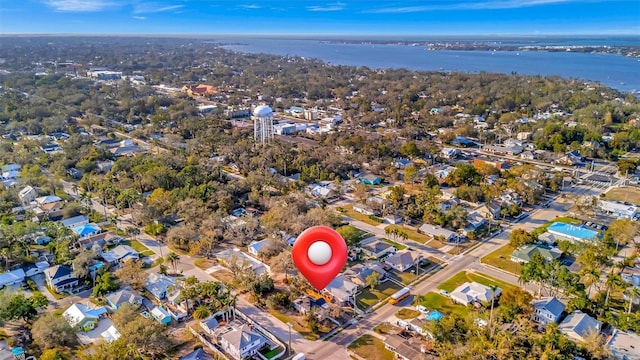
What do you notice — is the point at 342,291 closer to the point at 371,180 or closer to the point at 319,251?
the point at 319,251

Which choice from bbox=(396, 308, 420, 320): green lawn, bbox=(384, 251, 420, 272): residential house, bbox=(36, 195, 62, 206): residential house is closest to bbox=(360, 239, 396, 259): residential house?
bbox=(384, 251, 420, 272): residential house

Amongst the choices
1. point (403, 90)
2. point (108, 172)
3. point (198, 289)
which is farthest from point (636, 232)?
point (403, 90)

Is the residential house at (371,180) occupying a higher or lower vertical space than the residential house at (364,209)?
higher

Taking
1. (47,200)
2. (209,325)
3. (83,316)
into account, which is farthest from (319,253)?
(47,200)

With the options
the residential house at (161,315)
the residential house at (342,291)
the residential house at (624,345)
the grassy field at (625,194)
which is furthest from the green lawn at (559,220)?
the residential house at (161,315)

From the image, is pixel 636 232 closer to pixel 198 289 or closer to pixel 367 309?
pixel 367 309

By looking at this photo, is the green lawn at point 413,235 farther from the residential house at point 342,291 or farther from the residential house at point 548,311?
the residential house at point 548,311
